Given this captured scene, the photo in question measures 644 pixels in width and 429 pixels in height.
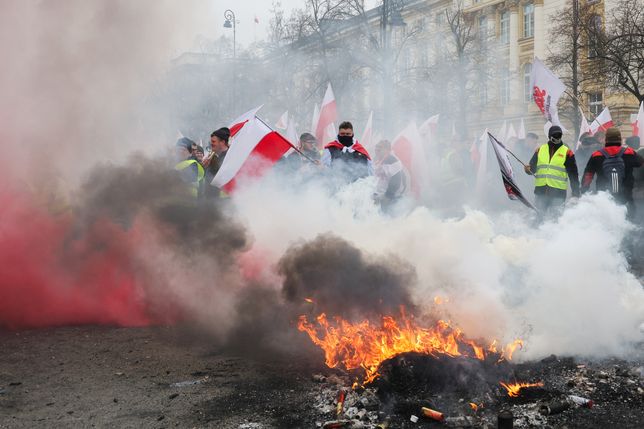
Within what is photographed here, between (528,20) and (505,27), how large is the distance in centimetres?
153

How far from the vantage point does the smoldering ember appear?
4336 millimetres

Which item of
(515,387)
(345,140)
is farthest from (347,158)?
(515,387)

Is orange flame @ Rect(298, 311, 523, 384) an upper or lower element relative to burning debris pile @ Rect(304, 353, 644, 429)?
upper

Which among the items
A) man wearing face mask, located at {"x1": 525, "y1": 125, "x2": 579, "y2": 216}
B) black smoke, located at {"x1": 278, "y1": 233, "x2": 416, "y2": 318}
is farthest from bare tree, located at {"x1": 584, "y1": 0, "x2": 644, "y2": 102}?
black smoke, located at {"x1": 278, "y1": 233, "x2": 416, "y2": 318}

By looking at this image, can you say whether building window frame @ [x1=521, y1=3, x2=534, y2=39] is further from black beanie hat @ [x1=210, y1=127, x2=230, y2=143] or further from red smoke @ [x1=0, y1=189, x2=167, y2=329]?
red smoke @ [x1=0, y1=189, x2=167, y2=329]

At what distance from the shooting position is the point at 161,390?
4.71m

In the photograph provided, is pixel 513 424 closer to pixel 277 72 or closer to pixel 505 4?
pixel 277 72

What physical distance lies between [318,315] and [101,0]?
416 centimetres

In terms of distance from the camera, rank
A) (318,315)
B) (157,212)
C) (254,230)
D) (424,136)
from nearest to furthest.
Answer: (318,315)
(254,230)
(157,212)
(424,136)

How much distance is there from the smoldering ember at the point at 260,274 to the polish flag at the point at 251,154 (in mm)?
26

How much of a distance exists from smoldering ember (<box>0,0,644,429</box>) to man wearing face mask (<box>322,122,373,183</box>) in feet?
0.14

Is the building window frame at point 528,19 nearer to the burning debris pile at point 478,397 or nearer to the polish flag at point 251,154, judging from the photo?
the polish flag at point 251,154

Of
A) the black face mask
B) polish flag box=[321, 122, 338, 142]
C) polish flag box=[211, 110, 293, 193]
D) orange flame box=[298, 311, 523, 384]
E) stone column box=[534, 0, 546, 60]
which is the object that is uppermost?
stone column box=[534, 0, 546, 60]

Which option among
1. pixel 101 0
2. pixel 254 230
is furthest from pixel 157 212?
pixel 101 0
